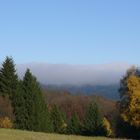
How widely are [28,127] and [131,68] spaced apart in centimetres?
2078

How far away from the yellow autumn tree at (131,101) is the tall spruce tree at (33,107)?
57.9 ft

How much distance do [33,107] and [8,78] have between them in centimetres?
958

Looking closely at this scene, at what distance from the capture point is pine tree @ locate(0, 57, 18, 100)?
98438 mm

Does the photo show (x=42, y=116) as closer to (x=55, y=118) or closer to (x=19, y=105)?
(x=19, y=105)

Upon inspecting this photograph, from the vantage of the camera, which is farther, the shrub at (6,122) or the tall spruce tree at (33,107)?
the tall spruce tree at (33,107)

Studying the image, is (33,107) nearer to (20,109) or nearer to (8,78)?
(20,109)

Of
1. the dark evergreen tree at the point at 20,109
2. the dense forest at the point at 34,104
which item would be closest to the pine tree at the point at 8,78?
the dense forest at the point at 34,104

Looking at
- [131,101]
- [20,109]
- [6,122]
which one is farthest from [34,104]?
[131,101]

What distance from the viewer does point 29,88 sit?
9369 cm

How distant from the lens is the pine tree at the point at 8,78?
3875 inches

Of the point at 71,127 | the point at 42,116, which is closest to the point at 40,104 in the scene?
the point at 42,116

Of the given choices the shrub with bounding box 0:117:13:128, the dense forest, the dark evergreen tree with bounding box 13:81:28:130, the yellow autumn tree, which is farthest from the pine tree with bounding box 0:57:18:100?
Answer: the yellow autumn tree

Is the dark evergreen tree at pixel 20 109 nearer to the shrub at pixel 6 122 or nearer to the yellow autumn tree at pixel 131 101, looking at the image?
the shrub at pixel 6 122

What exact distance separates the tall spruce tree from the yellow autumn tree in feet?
57.9
